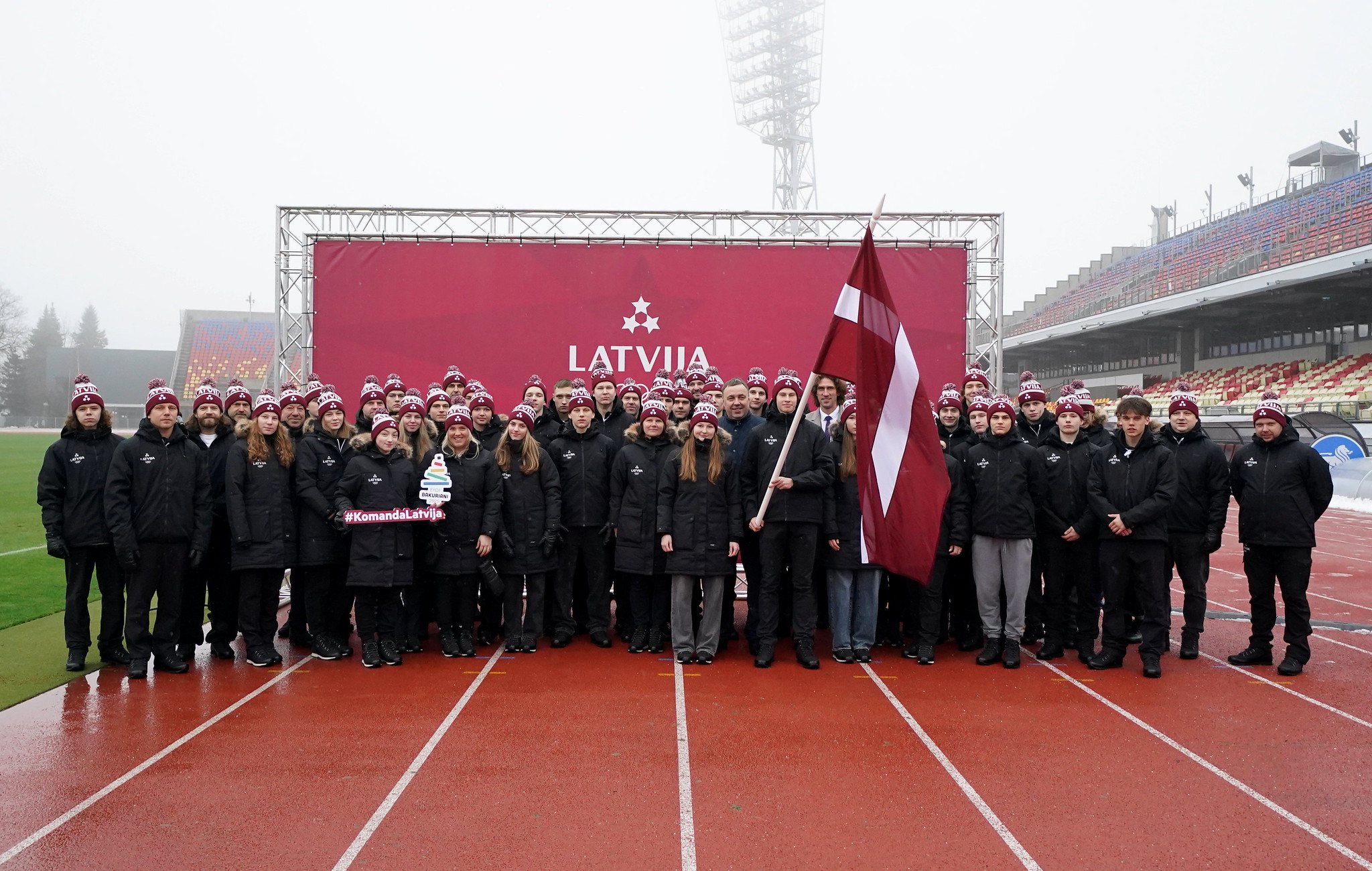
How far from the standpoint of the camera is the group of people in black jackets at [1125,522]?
6457 millimetres

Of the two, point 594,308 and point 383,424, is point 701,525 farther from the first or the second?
point 594,308

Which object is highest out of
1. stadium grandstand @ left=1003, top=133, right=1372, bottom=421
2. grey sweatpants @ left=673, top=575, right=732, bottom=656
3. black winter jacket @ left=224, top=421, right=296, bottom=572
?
stadium grandstand @ left=1003, top=133, right=1372, bottom=421

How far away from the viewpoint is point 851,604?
6.89 meters

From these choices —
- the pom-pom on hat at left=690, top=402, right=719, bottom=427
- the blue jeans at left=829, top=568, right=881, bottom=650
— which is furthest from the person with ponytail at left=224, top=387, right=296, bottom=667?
the blue jeans at left=829, top=568, right=881, bottom=650

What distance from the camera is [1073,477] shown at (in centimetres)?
686

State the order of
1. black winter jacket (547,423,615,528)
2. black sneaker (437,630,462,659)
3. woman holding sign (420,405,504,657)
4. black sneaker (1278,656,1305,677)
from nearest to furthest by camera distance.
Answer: black sneaker (1278,656,1305,677) → woman holding sign (420,405,504,657) → black sneaker (437,630,462,659) → black winter jacket (547,423,615,528)

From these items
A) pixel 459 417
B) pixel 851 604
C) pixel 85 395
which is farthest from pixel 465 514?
pixel 851 604

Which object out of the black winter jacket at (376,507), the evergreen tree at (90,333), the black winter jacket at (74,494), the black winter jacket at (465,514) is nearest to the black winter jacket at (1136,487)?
the black winter jacket at (465,514)

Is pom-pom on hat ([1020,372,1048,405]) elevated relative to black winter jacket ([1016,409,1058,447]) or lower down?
elevated

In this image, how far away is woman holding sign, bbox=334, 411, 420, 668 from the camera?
644cm

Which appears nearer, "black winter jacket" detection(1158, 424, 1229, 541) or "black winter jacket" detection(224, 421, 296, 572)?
"black winter jacket" detection(224, 421, 296, 572)

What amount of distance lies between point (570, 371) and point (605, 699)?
21.7 feet

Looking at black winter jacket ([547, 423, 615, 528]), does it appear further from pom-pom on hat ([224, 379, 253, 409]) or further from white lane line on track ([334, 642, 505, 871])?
pom-pom on hat ([224, 379, 253, 409])

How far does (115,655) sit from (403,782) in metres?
3.47
